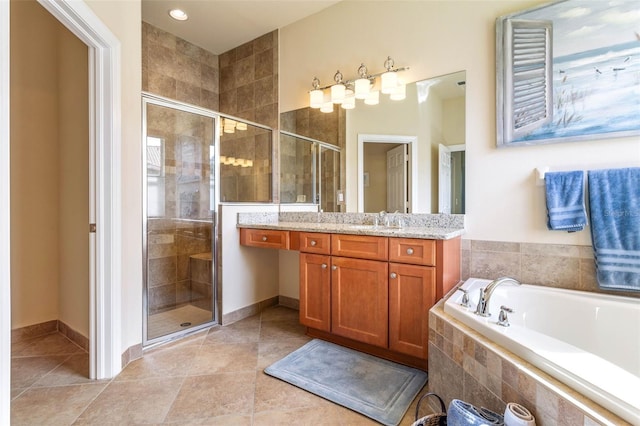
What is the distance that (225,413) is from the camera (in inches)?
61.5

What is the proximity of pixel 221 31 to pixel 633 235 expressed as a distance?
11.8 ft

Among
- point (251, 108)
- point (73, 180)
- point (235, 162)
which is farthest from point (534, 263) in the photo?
point (73, 180)

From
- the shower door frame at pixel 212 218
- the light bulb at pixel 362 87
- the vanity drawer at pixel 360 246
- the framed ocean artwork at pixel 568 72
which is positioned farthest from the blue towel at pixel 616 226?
the shower door frame at pixel 212 218

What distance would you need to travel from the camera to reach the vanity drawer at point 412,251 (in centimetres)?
186

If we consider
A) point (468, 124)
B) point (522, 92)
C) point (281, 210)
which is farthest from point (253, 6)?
point (522, 92)

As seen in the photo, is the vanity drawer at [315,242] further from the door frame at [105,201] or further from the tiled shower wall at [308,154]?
the door frame at [105,201]

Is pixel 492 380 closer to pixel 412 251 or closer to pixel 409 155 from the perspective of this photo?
pixel 412 251

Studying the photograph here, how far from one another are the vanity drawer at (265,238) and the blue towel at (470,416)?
1.62 meters

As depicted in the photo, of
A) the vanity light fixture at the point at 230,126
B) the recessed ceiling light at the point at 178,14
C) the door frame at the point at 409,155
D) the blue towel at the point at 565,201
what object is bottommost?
the blue towel at the point at 565,201

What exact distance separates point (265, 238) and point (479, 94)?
1897 mm

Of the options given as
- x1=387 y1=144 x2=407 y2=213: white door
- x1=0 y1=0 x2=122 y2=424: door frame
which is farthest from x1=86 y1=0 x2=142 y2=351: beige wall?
A: x1=387 y1=144 x2=407 y2=213: white door

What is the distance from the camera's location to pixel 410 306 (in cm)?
192

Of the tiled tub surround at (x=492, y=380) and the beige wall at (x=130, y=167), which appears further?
the beige wall at (x=130, y=167)

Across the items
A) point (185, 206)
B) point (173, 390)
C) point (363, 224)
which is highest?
point (185, 206)
